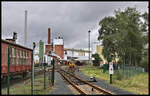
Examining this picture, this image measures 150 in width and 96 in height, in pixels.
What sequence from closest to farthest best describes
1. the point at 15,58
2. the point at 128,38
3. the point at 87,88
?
the point at 15,58 < the point at 87,88 < the point at 128,38

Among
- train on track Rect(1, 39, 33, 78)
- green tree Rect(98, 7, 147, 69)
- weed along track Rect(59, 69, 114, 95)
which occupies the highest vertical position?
green tree Rect(98, 7, 147, 69)

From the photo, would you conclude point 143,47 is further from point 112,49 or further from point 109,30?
point 109,30

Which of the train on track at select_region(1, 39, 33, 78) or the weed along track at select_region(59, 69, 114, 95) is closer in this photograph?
the train on track at select_region(1, 39, 33, 78)

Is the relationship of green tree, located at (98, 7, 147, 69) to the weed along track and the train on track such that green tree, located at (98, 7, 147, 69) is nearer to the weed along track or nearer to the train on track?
the weed along track

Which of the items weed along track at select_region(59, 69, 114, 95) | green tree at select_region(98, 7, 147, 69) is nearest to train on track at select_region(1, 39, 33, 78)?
weed along track at select_region(59, 69, 114, 95)

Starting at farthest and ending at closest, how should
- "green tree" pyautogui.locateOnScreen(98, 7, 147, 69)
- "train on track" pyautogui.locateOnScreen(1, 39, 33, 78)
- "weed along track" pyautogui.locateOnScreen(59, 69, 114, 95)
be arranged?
"green tree" pyautogui.locateOnScreen(98, 7, 147, 69) → "weed along track" pyautogui.locateOnScreen(59, 69, 114, 95) → "train on track" pyautogui.locateOnScreen(1, 39, 33, 78)

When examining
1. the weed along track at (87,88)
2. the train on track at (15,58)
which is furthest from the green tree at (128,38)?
the train on track at (15,58)

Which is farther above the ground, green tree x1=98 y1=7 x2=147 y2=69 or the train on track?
green tree x1=98 y1=7 x2=147 y2=69

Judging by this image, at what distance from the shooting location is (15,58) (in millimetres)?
18266

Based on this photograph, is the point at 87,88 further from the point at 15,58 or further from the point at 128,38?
the point at 128,38

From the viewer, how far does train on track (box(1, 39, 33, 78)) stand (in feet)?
54.0

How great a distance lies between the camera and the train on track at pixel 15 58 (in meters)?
16.5

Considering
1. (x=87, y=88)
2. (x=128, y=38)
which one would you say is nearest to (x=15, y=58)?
(x=87, y=88)

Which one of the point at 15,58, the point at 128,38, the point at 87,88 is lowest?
the point at 87,88
